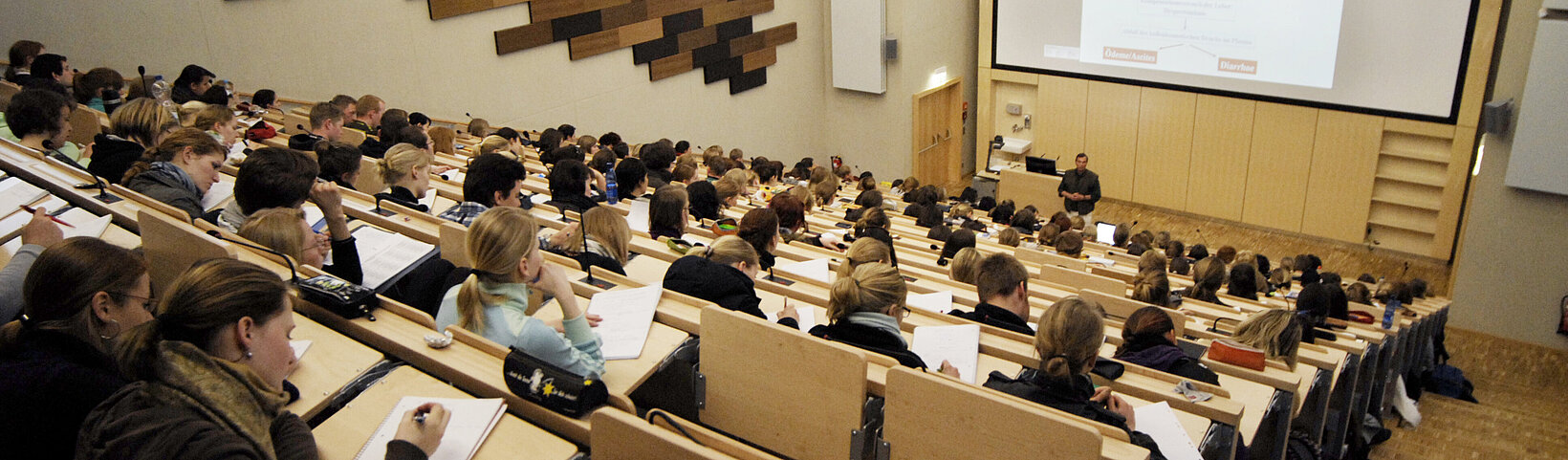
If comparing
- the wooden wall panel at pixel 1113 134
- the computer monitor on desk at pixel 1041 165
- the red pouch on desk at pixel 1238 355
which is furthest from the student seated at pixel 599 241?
the wooden wall panel at pixel 1113 134

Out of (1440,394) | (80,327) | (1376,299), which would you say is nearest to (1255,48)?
(1376,299)

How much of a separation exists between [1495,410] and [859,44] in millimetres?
7949

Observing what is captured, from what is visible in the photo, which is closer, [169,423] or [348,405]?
[169,423]

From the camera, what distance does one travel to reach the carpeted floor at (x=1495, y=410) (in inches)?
232

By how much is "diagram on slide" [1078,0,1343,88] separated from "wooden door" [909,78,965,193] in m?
1.94

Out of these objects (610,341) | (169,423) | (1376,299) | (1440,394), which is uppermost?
(169,423)

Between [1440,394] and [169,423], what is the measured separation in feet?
26.4

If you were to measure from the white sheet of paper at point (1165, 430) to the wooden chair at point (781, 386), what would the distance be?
881 millimetres

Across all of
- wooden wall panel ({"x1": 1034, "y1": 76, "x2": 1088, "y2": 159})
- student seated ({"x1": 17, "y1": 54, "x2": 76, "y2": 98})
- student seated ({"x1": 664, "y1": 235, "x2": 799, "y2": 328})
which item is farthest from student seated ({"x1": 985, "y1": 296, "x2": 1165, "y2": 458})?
wooden wall panel ({"x1": 1034, "y1": 76, "x2": 1088, "y2": 159})

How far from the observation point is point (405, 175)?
466 centimetres

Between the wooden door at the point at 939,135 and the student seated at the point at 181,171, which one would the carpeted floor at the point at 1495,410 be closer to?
the wooden door at the point at 939,135

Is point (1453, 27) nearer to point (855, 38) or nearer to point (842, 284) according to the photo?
point (855, 38)

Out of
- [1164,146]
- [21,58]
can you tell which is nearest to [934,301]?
[21,58]

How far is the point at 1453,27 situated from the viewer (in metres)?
9.29
